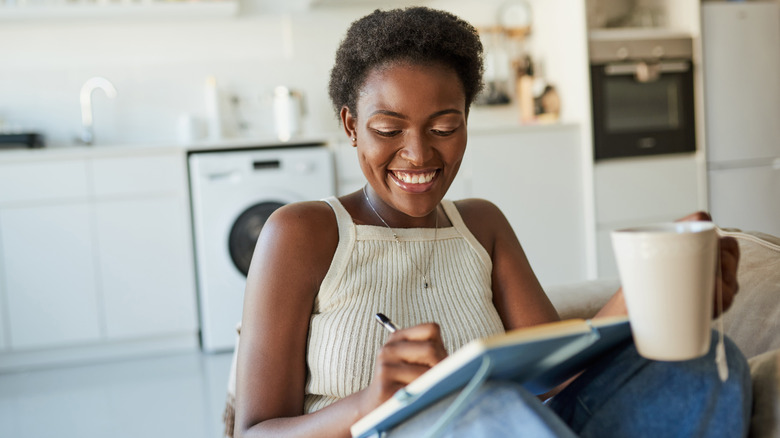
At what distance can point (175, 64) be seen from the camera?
13.3 feet

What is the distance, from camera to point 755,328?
1.20 metres

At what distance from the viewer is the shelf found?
3.64 metres

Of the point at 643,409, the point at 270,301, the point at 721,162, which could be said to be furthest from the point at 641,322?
the point at 721,162

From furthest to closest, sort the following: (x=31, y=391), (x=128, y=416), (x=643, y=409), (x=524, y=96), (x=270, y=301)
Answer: (x=524, y=96) → (x=31, y=391) → (x=128, y=416) → (x=270, y=301) → (x=643, y=409)

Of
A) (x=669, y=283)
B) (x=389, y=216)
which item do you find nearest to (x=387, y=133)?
(x=389, y=216)

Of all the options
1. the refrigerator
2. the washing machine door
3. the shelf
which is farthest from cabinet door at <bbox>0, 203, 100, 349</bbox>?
the refrigerator

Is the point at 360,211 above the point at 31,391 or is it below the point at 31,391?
above

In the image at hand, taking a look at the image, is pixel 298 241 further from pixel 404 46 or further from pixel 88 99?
pixel 88 99

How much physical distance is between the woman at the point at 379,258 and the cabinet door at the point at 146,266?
2352 millimetres

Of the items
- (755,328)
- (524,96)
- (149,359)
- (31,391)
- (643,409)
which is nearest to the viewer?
(643,409)

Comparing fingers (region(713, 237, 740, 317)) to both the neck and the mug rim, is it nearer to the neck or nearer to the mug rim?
the mug rim

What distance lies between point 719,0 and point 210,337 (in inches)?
117

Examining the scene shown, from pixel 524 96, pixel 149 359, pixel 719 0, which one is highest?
pixel 719 0

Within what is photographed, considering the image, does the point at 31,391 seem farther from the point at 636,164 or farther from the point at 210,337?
the point at 636,164
